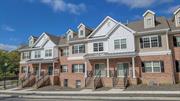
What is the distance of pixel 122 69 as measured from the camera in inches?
1078

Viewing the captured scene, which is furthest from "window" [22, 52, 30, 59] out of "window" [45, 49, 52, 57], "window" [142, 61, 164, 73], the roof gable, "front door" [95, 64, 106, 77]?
"window" [142, 61, 164, 73]

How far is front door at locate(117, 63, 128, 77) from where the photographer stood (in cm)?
2708

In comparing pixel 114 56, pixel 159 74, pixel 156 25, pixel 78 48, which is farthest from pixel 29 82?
Answer: pixel 156 25

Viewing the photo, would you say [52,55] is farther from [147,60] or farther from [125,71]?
[147,60]

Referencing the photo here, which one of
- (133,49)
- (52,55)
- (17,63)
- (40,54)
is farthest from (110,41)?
(17,63)

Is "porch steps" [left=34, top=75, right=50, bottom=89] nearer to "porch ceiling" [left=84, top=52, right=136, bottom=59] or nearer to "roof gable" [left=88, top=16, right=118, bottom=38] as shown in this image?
"porch ceiling" [left=84, top=52, right=136, bottom=59]

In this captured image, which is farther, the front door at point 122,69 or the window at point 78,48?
the window at point 78,48

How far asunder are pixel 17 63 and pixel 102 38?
3246 cm

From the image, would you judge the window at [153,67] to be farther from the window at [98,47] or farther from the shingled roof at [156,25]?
the window at [98,47]

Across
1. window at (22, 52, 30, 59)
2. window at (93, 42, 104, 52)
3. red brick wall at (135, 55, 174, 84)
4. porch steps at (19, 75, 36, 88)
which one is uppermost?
window at (93, 42, 104, 52)

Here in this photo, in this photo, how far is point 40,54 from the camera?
120ft

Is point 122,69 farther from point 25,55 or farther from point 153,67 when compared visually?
point 25,55

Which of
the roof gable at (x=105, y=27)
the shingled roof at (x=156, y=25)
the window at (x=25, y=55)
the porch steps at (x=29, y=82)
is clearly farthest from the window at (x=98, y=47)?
the window at (x=25, y=55)

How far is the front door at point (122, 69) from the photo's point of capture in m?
27.1
